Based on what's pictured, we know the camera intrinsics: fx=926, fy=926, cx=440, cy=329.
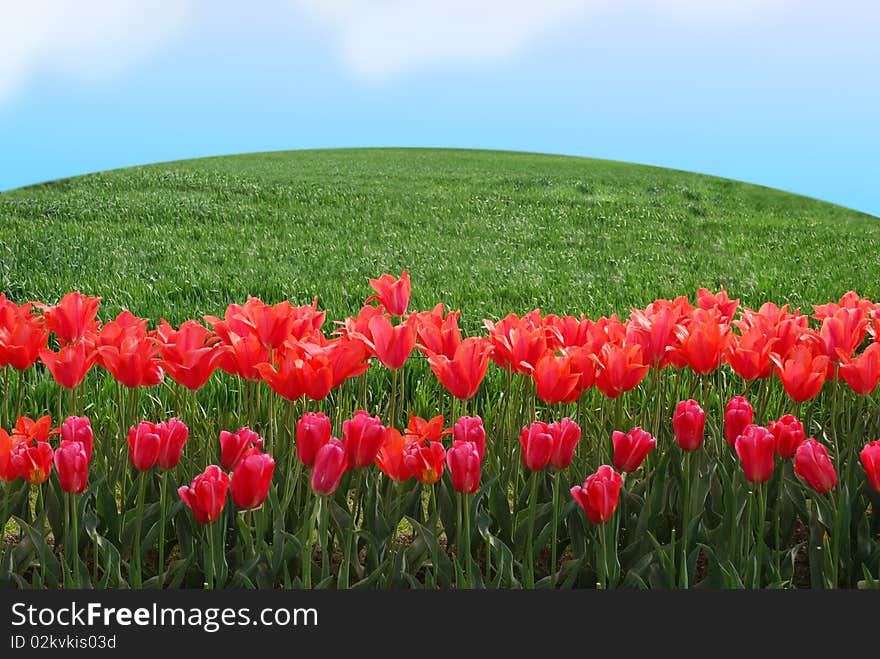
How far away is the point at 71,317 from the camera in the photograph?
3.27 metres

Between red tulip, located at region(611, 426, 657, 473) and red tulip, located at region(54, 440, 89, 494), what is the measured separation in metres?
1.38

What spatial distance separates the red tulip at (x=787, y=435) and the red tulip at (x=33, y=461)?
1.94 m

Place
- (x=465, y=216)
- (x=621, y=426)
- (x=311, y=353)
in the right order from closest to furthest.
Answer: (x=311, y=353), (x=621, y=426), (x=465, y=216)

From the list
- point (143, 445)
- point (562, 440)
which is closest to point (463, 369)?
point (562, 440)

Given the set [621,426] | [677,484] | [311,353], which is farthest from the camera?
[621,426]

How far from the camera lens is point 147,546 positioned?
8.43ft

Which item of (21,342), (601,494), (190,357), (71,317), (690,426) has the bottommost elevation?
(601,494)

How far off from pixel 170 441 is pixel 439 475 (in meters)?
0.73

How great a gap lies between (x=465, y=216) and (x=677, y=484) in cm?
1200

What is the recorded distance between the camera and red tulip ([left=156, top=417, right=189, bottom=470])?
2453mm

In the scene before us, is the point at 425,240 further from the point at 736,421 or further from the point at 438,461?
the point at 438,461

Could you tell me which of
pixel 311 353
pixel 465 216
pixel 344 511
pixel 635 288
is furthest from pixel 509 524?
pixel 465 216

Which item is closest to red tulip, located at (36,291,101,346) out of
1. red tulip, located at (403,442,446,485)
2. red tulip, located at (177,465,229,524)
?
red tulip, located at (177,465,229,524)

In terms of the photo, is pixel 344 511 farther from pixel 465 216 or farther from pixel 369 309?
pixel 465 216
